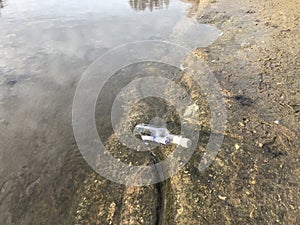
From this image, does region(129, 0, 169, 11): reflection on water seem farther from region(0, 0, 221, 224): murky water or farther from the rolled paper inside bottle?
the rolled paper inside bottle

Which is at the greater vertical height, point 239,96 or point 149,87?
point 239,96

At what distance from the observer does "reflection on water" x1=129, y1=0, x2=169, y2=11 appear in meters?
11.4

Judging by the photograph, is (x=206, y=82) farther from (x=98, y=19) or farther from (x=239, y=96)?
(x=98, y=19)

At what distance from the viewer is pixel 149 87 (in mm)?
6051

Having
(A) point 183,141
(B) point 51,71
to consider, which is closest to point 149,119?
(A) point 183,141

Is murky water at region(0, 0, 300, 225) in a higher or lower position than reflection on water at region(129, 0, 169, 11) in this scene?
higher

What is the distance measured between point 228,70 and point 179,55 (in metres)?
1.89

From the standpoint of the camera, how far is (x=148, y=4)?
11953 mm

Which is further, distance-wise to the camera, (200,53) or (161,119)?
(200,53)

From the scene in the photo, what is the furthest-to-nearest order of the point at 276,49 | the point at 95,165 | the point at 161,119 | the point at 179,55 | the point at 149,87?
the point at 179,55 < the point at 276,49 < the point at 149,87 < the point at 161,119 < the point at 95,165

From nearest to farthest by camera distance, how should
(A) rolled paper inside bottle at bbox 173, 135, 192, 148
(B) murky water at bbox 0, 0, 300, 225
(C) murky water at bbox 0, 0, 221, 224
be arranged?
(B) murky water at bbox 0, 0, 300, 225 → (C) murky water at bbox 0, 0, 221, 224 → (A) rolled paper inside bottle at bbox 173, 135, 192, 148

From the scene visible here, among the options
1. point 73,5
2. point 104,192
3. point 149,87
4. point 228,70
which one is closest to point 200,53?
point 228,70

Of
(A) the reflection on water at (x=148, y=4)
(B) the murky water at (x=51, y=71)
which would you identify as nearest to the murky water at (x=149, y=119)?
(B) the murky water at (x=51, y=71)

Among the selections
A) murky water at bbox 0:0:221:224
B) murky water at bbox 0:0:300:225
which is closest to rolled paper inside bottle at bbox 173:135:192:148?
murky water at bbox 0:0:300:225
